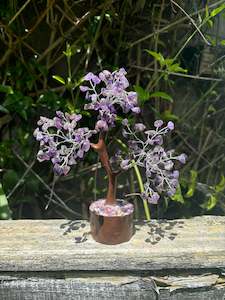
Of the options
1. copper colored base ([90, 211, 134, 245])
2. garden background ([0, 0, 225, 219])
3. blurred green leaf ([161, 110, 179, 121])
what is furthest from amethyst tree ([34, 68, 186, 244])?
blurred green leaf ([161, 110, 179, 121])

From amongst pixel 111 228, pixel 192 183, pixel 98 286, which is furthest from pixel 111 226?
pixel 192 183

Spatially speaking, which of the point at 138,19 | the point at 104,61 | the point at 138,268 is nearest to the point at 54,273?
the point at 138,268

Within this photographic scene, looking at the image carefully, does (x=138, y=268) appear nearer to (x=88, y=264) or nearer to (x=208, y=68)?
(x=88, y=264)

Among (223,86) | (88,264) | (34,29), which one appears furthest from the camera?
(223,86)

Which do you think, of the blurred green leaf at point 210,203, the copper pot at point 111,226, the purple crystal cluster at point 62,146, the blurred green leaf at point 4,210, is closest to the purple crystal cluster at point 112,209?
the copper pot at point 111,226

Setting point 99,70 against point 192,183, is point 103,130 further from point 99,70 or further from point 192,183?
point 192,183

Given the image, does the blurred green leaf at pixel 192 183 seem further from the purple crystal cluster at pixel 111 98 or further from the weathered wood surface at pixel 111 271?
the purple crystal cluster at pixel 111 98

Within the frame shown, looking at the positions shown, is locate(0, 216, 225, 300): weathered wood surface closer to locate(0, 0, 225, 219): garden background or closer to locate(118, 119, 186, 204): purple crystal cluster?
locate(118, 119, 186, 204): purple crystal cluster
